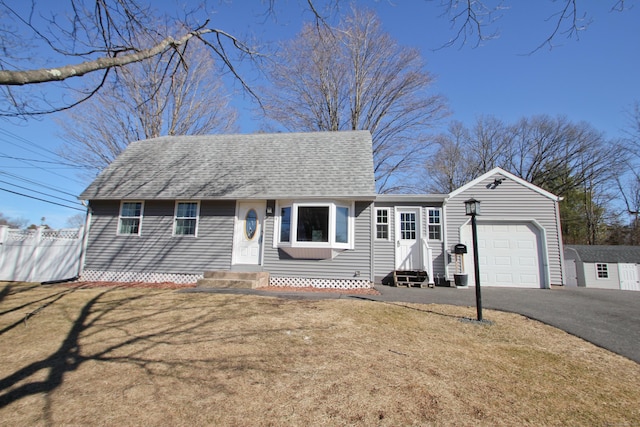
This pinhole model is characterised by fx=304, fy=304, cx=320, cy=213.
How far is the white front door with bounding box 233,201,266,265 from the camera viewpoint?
33.6 feet

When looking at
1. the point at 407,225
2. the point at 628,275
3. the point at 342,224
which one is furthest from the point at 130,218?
the point at 628,275

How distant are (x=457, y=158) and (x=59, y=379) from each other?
92.7 feet

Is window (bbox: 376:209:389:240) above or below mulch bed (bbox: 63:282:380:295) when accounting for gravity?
above

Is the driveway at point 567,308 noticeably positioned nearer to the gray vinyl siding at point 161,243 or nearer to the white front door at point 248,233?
the white front door at point 248,233

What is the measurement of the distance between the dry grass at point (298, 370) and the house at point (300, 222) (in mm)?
3781

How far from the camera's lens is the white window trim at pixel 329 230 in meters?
9.48

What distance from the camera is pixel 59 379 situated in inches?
136

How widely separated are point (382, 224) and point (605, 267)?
12890mm

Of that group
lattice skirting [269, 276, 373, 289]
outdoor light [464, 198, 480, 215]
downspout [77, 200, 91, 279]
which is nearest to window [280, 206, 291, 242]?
lattice skirting [269, 276, 373, 289]

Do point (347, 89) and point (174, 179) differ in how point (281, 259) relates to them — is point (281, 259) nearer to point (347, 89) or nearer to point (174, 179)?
point (174, 179)

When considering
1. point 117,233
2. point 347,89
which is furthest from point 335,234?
point 347,89

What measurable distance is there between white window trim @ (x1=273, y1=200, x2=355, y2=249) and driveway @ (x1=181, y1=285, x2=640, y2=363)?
1.76 meters

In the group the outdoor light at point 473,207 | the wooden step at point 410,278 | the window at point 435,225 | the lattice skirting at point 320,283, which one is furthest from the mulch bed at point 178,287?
the window at point 435,225

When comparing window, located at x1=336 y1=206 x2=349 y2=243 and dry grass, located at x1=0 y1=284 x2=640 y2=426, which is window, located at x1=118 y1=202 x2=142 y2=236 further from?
window, located at x1=336 y1=206 x2=349 y2=243
